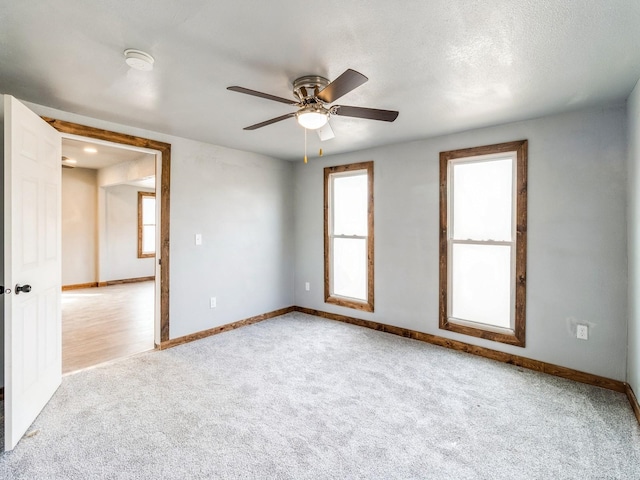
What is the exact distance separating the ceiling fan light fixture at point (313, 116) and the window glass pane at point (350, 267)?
8.29 ft

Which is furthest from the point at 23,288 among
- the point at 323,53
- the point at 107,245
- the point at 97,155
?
the point at 107,245

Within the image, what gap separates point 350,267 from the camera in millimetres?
4785

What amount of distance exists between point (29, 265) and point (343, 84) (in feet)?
7.90

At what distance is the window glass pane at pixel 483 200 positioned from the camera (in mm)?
3428

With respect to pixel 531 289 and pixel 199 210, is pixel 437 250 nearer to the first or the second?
pixel 531 289

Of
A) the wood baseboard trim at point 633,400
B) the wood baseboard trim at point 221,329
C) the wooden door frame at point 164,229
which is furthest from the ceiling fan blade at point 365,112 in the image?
the wood baseboard trim at point 221,329

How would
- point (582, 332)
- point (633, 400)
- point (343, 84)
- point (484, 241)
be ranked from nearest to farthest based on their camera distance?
1. point (343, 84)
2. point (633, 400)
3. point (582, 332)
4. point (484, 241)

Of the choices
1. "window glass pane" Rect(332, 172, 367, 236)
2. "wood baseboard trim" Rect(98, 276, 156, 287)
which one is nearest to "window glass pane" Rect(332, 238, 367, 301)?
"window glass pane" Rect(332, 172, 367, 236)

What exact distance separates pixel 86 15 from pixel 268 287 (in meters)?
3.81

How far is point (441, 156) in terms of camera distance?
3.78m

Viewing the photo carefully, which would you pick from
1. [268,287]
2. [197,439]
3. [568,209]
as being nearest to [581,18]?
[568,209]

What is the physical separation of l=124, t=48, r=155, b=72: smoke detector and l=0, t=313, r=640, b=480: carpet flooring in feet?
7.76

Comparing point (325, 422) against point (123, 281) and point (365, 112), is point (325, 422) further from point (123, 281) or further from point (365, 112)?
point (123, 281)

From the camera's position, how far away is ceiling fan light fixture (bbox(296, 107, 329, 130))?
2.23m
